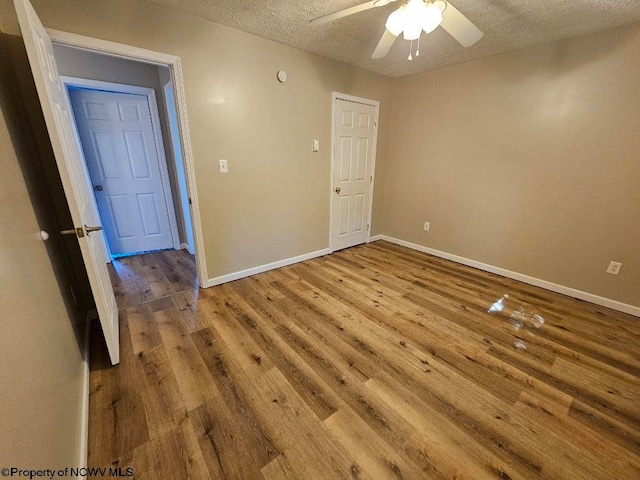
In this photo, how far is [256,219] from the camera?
9.37ft

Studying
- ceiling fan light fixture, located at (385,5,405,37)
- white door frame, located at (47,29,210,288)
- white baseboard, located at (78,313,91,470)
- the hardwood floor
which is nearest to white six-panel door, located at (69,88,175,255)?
the hardwood floor

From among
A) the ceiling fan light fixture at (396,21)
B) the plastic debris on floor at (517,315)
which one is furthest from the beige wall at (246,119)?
the plastic debris on floor at (517,315)

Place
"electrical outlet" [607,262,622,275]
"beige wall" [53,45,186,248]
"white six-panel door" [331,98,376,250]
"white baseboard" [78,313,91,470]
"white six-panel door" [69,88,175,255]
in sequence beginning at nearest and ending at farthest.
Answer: "white baseboard" [78,313,91,470]
"electrical outlet" [607,262,622,275]
"beige wall" [53,45,186,248]
"white six-panel door" [69,88,175,255]
"white six-panel door" [331,98,376,250]

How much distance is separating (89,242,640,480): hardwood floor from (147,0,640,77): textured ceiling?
2.32 meters

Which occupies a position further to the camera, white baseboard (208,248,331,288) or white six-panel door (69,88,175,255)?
white six-panel door (69,88,175,255)

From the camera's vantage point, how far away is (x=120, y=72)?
294 centimetres

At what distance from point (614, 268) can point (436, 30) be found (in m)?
2.64

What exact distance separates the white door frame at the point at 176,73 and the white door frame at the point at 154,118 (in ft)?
4.11

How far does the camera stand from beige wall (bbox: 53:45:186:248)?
2.64 metres

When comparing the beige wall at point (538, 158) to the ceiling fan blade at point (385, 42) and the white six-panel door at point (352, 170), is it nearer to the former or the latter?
the white six-panel door at point (352, 170)

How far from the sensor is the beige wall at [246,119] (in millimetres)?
1923

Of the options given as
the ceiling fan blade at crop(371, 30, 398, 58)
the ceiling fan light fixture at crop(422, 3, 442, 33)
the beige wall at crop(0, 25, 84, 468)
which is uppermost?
the ceiling fan blade at crop(371, 30, 398, 58)

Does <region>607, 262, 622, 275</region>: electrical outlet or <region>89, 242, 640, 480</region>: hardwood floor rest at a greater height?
<region>607, 262, 622, 275</region>: electrical outlet

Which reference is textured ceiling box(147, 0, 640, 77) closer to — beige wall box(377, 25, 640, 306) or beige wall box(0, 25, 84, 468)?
beige wall box(377, 25, 640, 306)
